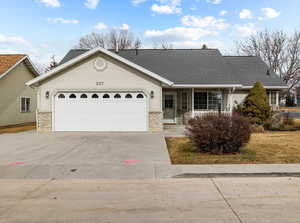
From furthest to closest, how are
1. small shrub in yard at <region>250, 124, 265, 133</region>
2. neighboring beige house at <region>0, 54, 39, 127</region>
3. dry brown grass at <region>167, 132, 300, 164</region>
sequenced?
1. neighboring beige house at <region>0, 54, 39, 127</region>
2. small shrub in yard at <region>250, 124, 265, 133</region>
3. dry brown grass at <region>167, 132, 300, 164</region>

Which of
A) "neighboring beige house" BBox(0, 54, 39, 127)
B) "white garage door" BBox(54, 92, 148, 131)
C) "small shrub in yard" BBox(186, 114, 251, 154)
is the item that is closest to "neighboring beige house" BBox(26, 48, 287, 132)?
"white garage door" BBox(54, 92, 148, 131)

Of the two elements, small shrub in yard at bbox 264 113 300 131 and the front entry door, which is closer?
small shrub in yard at bbox 264 113 300 131

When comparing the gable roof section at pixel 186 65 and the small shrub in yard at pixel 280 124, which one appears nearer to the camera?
the small shrub in yard at pixel 280 124

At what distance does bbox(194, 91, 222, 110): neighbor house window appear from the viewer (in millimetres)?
17984

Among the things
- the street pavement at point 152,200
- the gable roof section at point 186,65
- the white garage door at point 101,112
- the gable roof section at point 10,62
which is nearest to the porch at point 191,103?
the gable roof section at point 186,65

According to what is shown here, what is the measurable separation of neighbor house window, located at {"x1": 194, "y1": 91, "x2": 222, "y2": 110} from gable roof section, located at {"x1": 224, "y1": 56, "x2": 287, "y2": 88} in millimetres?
2641

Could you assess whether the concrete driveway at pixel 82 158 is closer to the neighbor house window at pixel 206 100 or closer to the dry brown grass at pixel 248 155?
the dry brown grass at pixel 248 155

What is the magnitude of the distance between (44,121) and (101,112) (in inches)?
139

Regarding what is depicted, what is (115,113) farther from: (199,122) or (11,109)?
(11,109)

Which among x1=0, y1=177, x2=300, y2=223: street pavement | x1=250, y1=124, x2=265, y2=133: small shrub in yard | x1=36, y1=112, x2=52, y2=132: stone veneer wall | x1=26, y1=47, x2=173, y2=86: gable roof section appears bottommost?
x1=0, y1=177, x2=300, y2=223: street pavement

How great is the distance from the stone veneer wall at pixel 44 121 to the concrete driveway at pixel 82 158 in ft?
11.2

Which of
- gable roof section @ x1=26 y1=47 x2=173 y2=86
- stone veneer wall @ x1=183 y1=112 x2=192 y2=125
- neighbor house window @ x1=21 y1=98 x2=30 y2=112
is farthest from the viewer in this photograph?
neighbor house window @ x1=21 y1=98 x2=30 y2=112

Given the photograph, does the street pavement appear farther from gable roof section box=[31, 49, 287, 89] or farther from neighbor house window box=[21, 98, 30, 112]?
neighbor house window box=[21, 98, 30, 112]

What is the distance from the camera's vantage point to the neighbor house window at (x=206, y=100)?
59.0ft
